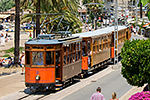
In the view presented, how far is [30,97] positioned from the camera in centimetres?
1881

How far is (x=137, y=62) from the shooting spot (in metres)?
14.6

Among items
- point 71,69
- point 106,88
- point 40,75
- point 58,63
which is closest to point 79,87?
point 71,69

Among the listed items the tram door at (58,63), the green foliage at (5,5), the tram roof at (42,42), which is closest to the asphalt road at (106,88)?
the tram door at (58,63)

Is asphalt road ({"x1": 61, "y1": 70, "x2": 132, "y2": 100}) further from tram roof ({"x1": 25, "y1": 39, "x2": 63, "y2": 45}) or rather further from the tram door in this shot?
tram roof ({"x1": 25, "y1": 39, "x2": 63, "y2": 45})

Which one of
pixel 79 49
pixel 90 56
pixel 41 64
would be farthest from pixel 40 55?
pixel 90 56

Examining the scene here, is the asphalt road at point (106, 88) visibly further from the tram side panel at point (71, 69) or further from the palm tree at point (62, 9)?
the palm tree at point (62, 9)

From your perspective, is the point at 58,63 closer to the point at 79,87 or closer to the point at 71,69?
the point at 71,69

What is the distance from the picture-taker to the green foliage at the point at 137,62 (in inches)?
569

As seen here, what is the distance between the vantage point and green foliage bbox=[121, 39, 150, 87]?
47.4 ft

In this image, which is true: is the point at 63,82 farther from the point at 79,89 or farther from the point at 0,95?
the point at 0,95

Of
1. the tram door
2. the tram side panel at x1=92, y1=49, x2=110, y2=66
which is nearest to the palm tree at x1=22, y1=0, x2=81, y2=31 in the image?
the tram side panel at x1=92, y1=49, x2=110, y2=66

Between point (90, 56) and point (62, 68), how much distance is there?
553 centimetres

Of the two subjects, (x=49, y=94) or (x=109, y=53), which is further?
(x=109, y=53)

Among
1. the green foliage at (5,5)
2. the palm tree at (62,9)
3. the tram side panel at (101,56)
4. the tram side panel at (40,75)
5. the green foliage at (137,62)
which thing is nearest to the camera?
the green foliage at (137,62)
